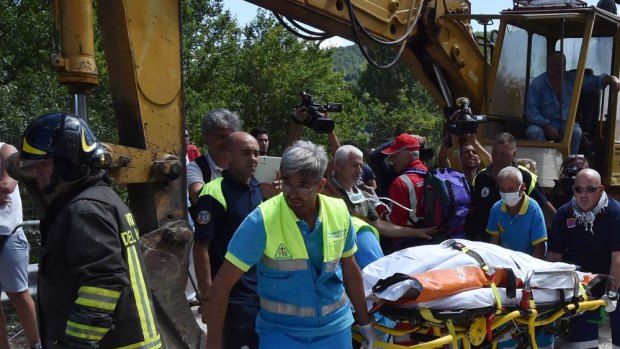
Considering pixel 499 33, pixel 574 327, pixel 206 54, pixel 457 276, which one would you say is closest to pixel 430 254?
pixel 457 276

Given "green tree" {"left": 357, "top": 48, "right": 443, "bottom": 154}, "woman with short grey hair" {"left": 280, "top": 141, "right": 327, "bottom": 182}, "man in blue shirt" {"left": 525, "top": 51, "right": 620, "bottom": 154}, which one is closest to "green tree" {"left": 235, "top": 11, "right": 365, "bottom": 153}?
"green tree" {"left": 357, "top": 48, "right": 443, "bottom": 154}

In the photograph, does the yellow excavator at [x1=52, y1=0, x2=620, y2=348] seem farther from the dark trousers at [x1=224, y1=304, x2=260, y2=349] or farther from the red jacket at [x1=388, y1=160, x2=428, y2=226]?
the red jacket at [x1=388, y1=160, x2=428, y2=226]

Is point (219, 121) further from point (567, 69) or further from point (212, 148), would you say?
point (567, 69)

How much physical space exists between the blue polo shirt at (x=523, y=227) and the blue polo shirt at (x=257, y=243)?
3112 mm

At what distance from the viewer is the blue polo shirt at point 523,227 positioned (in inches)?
257

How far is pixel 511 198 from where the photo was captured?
6516 millimetres

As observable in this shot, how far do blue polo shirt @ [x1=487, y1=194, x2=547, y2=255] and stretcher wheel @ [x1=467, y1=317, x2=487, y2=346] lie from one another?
2122 millimetres

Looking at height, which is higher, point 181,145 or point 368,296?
point 181,145

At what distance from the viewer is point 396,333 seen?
15.0 feet

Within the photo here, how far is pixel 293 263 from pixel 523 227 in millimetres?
3311

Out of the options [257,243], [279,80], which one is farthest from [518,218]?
[279,80]

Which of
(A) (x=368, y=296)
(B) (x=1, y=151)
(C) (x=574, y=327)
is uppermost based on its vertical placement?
(B) (x=1, y=151)

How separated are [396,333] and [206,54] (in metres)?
17.2

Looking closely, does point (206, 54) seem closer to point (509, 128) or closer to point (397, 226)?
point (509, 128)
